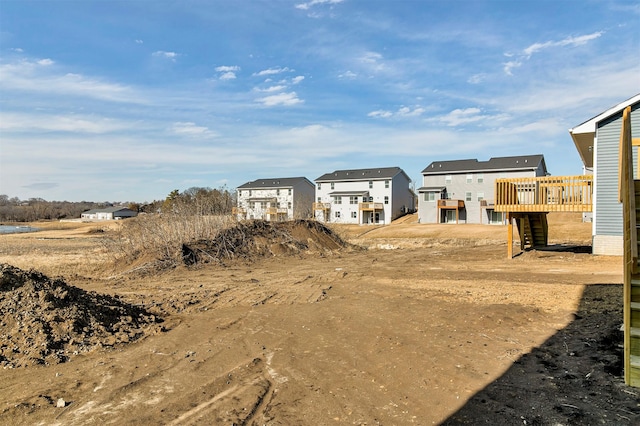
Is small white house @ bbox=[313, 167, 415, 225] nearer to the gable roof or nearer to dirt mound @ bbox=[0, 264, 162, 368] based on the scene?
the gable roof

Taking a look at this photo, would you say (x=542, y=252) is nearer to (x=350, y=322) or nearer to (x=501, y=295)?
(x=501, y=295)

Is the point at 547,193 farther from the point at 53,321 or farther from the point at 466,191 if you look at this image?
the point at 466,191

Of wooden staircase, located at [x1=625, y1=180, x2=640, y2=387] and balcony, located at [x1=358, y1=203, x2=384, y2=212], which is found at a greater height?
balcony, located at [x1=358, y1=203, x2=384, y2=212]

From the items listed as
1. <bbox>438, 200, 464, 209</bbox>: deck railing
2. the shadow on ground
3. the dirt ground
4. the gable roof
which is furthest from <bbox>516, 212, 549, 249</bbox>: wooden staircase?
<bbox>438, 200, 464, 209</bbox>: deck railing

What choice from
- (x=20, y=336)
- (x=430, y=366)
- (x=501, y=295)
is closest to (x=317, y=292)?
(x=501, y=295)

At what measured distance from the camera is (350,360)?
5113mm

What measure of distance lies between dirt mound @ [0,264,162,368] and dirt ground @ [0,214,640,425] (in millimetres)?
68

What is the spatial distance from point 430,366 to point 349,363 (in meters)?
0.99

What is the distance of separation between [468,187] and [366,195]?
12.6 m

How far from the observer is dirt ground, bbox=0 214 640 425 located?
375 cm

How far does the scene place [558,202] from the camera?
14.5 metres

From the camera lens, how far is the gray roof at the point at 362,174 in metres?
51.0

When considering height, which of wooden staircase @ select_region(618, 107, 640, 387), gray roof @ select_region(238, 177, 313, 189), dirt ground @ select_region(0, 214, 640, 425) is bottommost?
dirt ground @ select_region(0, 214, 640, 425)

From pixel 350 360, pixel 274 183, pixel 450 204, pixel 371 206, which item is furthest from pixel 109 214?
pixel 350 360
